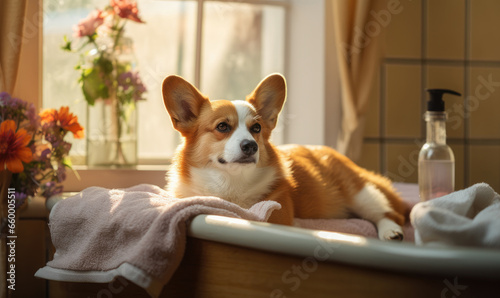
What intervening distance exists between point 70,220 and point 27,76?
41.4 inches

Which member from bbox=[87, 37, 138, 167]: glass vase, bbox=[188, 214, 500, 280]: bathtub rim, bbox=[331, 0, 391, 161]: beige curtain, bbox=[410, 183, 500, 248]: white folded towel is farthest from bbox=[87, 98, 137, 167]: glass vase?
bbox=[410, 183, 500, 248]: white folded towel

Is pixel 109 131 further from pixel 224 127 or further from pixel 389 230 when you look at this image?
pixel 389 230

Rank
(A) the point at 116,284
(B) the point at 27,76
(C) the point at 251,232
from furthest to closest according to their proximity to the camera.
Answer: (B) the point at 27,76
(A) the point at 116,284
(C) the point at 251,232

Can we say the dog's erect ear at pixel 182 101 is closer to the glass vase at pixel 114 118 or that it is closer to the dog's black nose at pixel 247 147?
the dog's black nose at pixel 247 147

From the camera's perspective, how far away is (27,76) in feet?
7.59

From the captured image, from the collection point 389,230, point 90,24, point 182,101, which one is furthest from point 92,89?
point 389,230

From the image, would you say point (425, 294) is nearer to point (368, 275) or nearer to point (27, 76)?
point (368, 275)

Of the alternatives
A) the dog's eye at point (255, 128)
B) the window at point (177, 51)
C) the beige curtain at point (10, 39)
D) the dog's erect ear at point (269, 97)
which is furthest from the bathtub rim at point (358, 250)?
the window at point (177, 51)

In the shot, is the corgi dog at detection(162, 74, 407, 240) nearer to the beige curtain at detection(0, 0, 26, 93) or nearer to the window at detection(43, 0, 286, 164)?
the beige curtain at detection(0, 0, 26, 93)

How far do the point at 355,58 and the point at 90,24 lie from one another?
123 cm

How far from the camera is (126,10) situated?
2.38 meters

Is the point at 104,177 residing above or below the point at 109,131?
below

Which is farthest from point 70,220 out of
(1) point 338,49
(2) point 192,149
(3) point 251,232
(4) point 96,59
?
(1) point 338,49

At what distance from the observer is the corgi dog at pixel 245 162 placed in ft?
5.24
